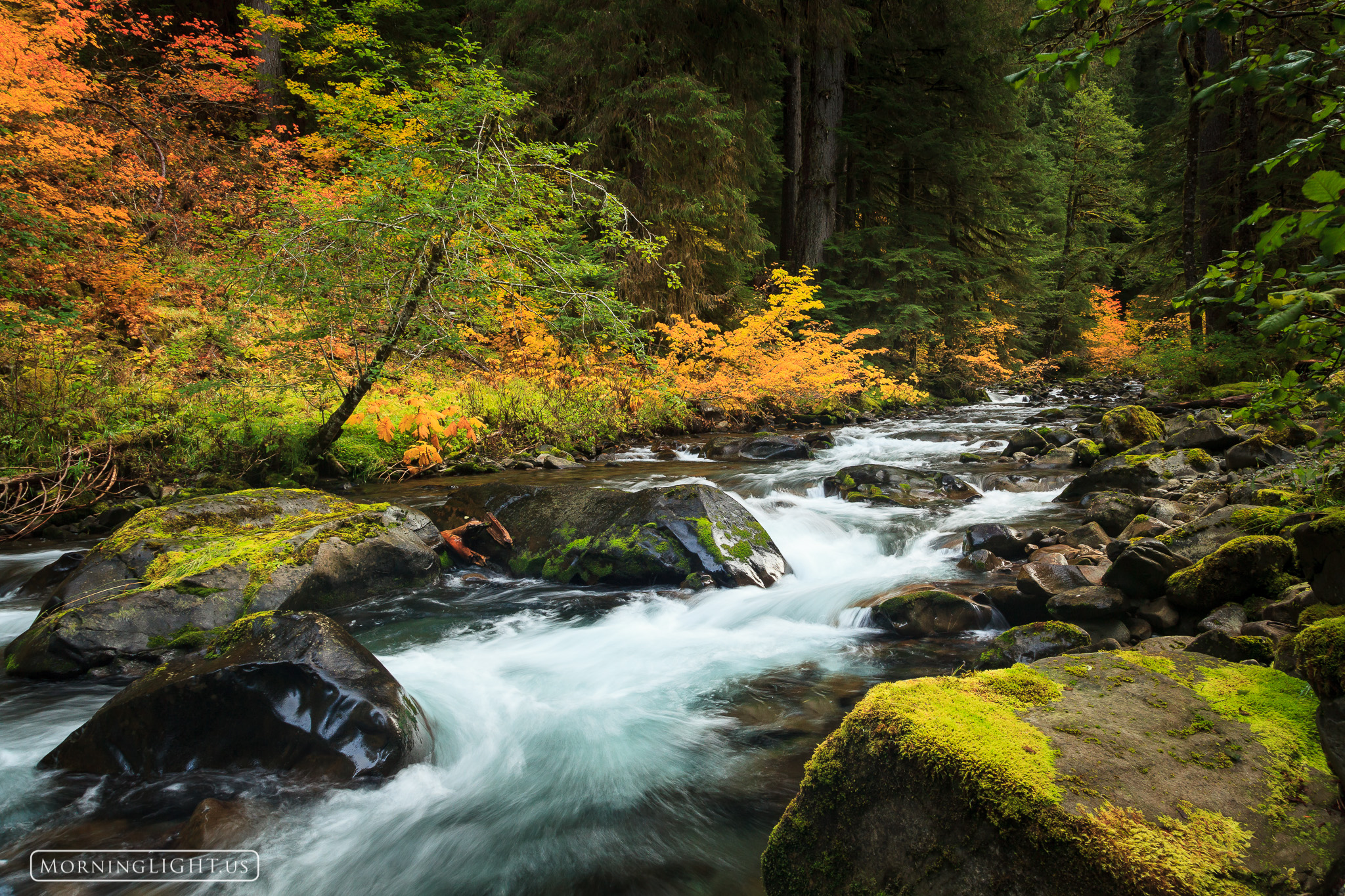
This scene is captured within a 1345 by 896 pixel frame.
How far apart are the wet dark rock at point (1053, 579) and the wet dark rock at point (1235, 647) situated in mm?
1270

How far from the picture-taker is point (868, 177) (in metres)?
21.3

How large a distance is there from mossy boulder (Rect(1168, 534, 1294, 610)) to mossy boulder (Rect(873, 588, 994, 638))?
112cm

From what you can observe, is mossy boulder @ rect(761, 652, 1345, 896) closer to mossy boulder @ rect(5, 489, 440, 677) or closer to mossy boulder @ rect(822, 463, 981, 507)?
mossy boulder @ rect(5, 489, 440, 677)

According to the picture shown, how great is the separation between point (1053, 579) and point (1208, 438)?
17.0ft

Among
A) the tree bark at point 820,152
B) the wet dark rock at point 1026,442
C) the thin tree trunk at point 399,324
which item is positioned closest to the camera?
the thin tree trunk at point 399,324

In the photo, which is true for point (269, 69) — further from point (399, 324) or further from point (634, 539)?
point (634, 539)

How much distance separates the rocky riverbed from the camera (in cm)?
269

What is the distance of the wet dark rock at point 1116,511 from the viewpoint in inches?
223

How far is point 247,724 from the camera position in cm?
296

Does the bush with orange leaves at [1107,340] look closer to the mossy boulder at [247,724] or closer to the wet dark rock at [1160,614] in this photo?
the wet dark rock at [1160,614]

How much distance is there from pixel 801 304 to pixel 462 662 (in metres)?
10.8

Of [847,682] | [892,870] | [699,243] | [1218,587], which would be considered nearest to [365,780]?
[892,870]

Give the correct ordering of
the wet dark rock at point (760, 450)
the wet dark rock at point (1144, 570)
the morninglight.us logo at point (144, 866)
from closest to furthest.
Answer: the morninglight.us logo at point (144, 866) < the wet dark rock at point (1144, 570) < the wet dark rock at point (760, 450)

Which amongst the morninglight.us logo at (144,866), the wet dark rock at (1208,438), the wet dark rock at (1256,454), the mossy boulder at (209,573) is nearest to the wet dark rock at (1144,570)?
the wet dark rock at (1256,454)
